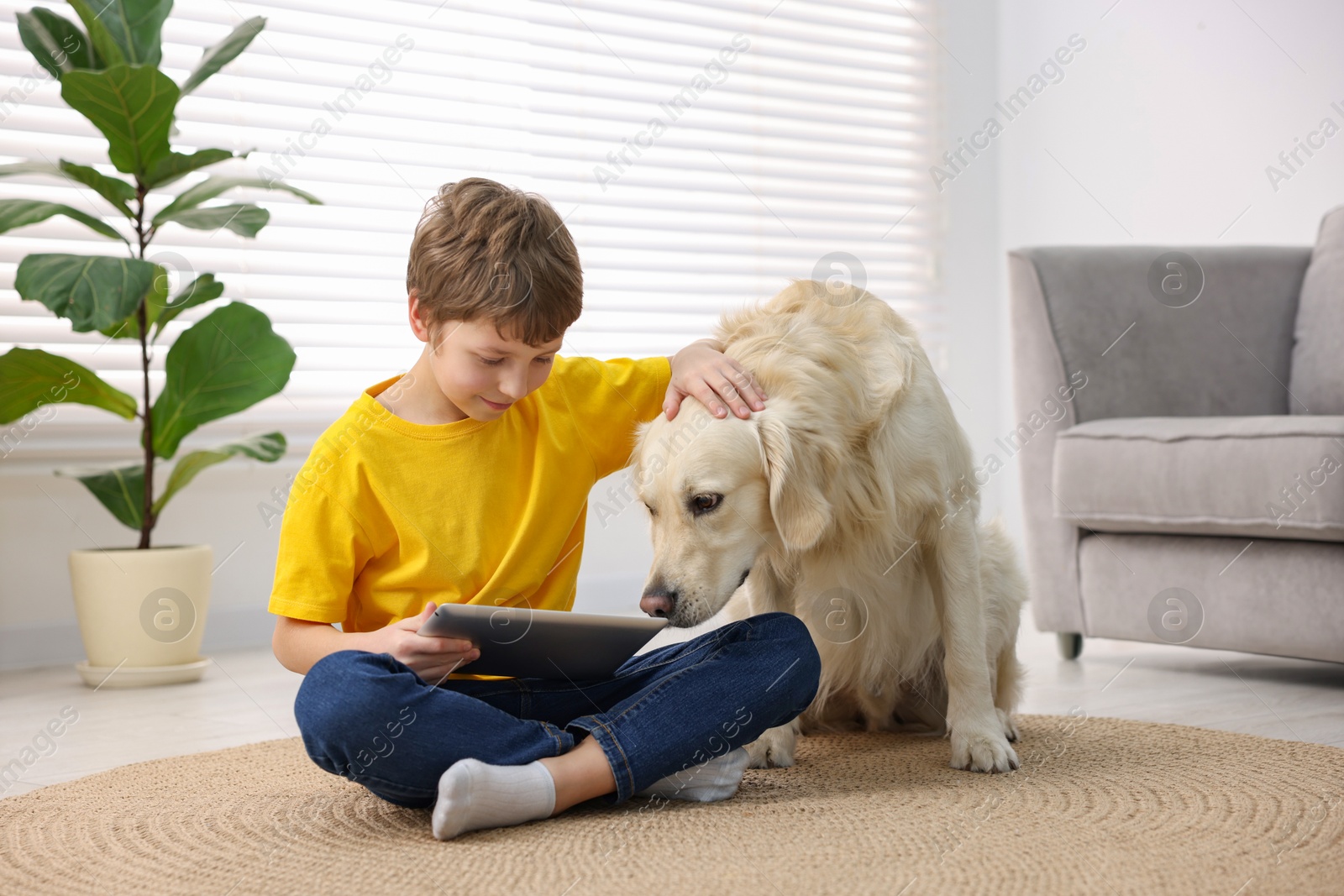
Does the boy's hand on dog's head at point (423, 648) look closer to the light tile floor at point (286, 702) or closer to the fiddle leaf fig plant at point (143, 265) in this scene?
the light tile floor at point (286, 702)

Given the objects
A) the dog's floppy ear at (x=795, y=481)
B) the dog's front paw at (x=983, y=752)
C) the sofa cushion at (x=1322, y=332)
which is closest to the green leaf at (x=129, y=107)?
the dog's floppy ear at (x=795, y=481)

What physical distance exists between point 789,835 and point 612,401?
65cm

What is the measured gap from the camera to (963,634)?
1674 mm

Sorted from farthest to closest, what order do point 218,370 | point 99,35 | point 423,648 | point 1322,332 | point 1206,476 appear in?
point 1322,332
point 218,370
point 99,35
point 1206,476
point 423,648

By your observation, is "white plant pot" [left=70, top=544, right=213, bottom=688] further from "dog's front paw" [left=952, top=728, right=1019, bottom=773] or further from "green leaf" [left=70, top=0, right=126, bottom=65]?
"dog's front paw" [left=952, top=728, right=1019, bottom=773]

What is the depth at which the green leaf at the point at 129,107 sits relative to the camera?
7.89ft

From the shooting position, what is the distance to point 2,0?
286cm

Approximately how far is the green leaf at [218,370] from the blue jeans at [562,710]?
149 centimetres

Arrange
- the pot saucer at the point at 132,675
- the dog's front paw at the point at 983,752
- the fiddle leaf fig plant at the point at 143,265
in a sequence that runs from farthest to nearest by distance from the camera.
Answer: the pot saucer at the point at 132,675
the fiddle leaf fig plant at the point at 143,265
the dog's front paw at the point at 983,752

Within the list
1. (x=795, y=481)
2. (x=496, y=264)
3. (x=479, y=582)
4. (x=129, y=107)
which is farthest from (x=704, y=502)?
(x=129, y=107)

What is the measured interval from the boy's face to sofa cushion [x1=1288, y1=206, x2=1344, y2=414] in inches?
85.1

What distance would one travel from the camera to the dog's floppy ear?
4.93ft

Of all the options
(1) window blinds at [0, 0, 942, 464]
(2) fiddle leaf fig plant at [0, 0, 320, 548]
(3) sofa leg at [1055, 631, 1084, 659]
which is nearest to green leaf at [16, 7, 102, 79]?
(2) fiddle leaf fig plant at [0, 0, 320, 548]

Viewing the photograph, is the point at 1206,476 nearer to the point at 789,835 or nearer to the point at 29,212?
the point at 789,835
